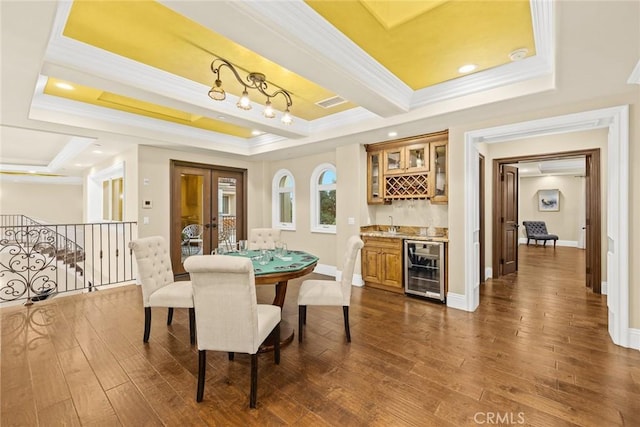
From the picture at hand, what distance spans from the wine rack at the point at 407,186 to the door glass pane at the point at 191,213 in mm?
3853

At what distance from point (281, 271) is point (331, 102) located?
2.54 m

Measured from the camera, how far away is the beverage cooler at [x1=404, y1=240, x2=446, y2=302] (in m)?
4.02

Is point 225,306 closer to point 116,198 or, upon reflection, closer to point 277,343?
point 277,343

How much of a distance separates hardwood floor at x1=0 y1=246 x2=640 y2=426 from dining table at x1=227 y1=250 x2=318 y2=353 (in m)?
0.18

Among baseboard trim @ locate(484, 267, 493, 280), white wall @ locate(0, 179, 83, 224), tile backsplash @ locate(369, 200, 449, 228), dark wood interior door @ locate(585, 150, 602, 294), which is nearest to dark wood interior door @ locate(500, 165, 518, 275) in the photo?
baseboard trim @ locate(484, 267, 493, 280)

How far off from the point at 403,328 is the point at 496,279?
3260 mm

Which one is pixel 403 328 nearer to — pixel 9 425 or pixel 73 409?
pixel 73 409

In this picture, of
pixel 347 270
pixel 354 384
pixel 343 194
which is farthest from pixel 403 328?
pixel 343 194

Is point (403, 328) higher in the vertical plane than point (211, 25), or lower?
lower

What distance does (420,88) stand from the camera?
341 cm

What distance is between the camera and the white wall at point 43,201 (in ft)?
33.0

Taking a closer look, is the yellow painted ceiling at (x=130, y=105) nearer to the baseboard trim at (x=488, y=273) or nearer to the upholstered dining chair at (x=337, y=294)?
the upholstered dining chair at (x=337, y=294)

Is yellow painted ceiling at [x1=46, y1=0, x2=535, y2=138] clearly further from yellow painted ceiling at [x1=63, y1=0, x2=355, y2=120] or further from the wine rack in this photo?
the wine rack

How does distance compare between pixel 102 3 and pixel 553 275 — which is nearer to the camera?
pixel 102 3
